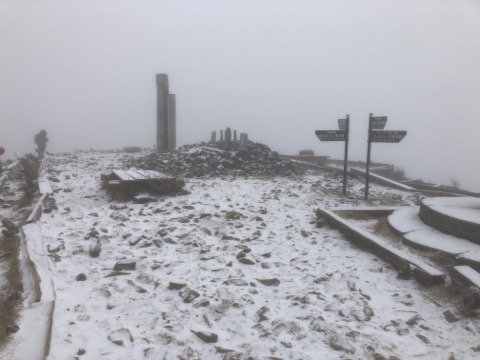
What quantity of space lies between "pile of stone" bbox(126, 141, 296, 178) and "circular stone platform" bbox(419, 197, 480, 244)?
222 inches

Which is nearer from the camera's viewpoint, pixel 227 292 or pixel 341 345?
pixel 341 345

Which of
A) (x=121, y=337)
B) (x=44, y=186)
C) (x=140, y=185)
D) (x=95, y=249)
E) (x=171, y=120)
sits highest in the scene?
(x=171, y=120)

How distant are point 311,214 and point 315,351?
4.30 meters

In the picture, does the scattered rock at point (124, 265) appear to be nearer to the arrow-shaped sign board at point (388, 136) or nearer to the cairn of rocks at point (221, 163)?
the cairn of rocks at point (221, 163)

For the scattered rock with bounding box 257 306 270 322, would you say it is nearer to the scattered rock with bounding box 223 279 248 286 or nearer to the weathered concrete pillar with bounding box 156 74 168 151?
the scattered rock with bounding box 223 279 248 286

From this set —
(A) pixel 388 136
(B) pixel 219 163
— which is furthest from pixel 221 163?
(A) pixel 388 136

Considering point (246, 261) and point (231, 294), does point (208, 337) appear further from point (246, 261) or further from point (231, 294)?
point (246, 261)

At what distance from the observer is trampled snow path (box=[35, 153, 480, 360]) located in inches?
122

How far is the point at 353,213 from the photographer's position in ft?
23.0

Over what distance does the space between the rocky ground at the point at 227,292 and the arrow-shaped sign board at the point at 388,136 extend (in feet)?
8.45

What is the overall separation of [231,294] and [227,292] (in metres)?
0.06

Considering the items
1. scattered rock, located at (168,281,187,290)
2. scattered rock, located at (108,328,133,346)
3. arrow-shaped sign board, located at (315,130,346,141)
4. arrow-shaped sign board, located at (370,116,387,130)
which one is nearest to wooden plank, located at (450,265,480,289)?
scattered rock, located at (168,281,187,290)

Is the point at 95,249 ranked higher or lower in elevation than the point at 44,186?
lower

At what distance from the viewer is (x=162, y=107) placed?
14.8 metres
